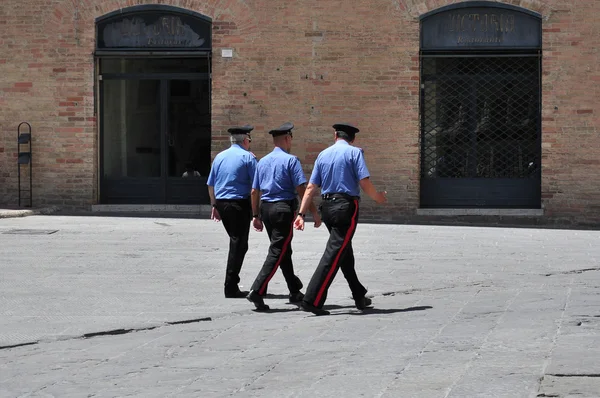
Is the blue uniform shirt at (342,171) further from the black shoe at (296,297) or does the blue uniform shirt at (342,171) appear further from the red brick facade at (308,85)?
the red brick facade at (308,85)

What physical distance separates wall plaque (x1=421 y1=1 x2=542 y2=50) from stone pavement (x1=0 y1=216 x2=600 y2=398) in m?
5.26

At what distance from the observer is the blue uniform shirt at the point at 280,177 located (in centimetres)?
1056

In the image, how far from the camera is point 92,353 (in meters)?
8.23

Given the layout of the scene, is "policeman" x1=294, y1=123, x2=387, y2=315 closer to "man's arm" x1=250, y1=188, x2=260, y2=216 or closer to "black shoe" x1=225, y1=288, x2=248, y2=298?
"man's arm" x1=250, y1=188, x2=260, y2=216

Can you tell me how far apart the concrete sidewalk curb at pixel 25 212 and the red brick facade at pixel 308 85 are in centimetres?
39

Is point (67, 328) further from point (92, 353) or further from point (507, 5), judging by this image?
point (507, 5)

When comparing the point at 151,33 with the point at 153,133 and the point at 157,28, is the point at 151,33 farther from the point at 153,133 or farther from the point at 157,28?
the point at 153,133

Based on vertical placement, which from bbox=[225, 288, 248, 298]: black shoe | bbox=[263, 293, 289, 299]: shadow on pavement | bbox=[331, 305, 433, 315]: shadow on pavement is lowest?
bbox=[263, 293, 289, 299]: shadow on pavement

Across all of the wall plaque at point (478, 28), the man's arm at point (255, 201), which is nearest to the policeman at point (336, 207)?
the man's arm at point (255, 201)

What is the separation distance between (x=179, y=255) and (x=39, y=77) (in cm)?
785

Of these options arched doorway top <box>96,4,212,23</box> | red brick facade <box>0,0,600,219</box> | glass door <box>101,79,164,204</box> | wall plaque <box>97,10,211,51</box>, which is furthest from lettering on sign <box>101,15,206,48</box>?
glass door <box>101,79,164,204</box>

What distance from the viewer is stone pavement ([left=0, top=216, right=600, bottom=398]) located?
705 cm

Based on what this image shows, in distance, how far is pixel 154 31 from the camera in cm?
2138

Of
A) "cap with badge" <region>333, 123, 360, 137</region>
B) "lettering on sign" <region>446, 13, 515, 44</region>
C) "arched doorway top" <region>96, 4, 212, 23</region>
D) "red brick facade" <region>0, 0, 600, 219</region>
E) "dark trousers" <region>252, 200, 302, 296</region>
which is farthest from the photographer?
"arched doorway top" <region>96, 4, 212, 23</region>
